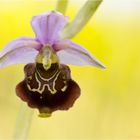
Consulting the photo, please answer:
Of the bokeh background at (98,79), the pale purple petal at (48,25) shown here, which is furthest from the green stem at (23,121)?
the bokeh background at (98,79)

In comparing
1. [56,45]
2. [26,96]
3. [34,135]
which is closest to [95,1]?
[56,45]

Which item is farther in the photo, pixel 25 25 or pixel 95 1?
pixel 25 25

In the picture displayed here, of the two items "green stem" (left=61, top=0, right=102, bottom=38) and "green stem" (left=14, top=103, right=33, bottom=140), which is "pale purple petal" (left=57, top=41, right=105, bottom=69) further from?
"green stem" (left=14, top=103, right=33, bottom=140)

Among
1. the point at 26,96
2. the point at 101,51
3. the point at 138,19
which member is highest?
the point at 138,19

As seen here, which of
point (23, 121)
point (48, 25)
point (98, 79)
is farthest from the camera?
point (98, 79)

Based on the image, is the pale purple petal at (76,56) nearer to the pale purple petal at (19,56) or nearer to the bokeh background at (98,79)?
the pale purple petal at (19,56)

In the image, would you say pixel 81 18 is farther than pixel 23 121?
No

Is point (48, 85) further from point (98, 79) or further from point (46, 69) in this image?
point (98, 79)

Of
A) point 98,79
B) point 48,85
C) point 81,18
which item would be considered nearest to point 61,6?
point 81,18

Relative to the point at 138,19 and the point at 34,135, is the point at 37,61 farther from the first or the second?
the point at 138,19
